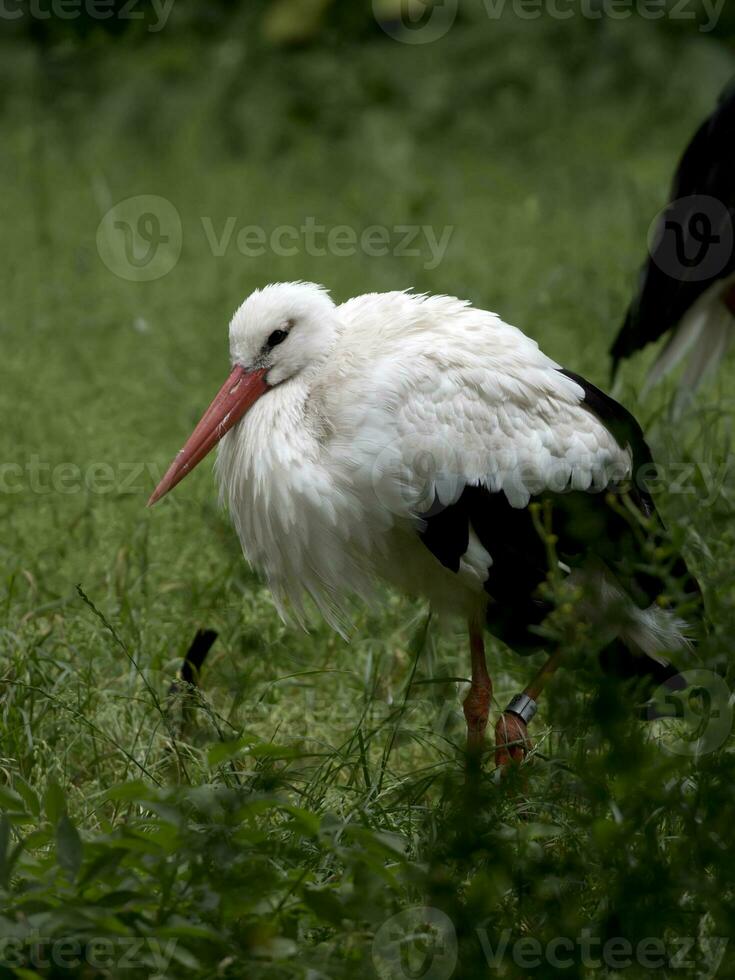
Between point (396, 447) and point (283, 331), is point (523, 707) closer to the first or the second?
point (396, 447)

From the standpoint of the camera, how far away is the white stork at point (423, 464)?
299 centimetres

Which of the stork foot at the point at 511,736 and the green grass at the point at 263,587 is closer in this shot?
the green grass at the point at 263,587

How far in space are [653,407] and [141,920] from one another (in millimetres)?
3391

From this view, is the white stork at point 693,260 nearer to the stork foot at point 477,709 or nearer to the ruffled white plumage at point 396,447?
the ruffled white plumage at point 396,447

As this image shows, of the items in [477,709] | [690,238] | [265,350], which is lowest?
[477,709]

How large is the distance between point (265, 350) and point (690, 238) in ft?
4.98

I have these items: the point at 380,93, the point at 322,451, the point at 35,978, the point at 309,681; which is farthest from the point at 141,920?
the point at 380,93

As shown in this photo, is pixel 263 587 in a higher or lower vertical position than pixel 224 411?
lower

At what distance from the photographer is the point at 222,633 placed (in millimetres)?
3738

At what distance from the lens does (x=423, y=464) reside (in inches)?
117

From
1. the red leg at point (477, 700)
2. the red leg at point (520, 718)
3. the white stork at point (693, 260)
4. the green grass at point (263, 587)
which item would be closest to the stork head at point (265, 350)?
the green grass at point (263, 587)

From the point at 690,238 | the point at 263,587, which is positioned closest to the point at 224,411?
the point at 263,587

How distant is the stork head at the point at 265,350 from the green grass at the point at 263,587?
49 centimetres

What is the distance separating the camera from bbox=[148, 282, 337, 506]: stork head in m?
3.21
